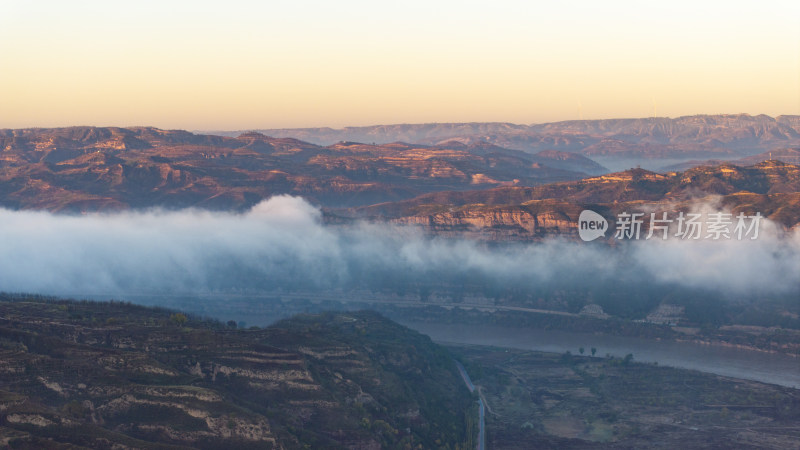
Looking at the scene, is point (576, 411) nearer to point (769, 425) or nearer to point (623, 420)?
point (623, 420)

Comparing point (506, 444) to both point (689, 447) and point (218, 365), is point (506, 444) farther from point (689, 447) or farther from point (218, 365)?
point (218, 365)

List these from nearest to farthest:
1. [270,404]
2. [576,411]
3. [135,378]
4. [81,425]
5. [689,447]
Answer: [81,425]
[135,378]
[270,404]
[689,447]
[576,411]

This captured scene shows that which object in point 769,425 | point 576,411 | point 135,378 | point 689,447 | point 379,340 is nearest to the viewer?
point 135,378

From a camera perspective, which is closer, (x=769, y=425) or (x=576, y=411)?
(x=769, y=425)

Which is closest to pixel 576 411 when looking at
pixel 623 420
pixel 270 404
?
pixel 623 420

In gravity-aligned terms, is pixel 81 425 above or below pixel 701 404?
above

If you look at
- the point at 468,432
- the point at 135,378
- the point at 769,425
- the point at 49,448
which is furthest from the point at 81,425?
the point at 769,425
